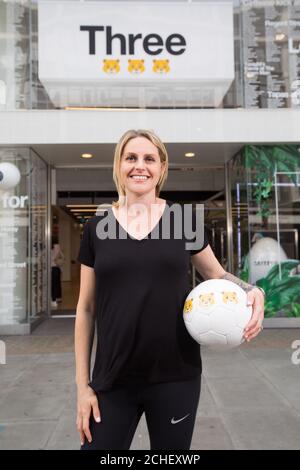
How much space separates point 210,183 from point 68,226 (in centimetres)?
1239

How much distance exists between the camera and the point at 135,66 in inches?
309

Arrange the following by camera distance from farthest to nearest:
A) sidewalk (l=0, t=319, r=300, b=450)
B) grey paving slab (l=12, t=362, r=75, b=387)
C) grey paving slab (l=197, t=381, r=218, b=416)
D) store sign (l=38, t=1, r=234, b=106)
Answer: store sign (l=38, t=1, r=234, b=106)
grey paving slab (l=12, t=362, r=75, b=387)
grey paving slab (l=197, t=381, r=218, b=416)
sidewalk (l=0, t=319, r=300, b=450)

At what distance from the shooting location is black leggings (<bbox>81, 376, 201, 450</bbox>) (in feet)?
5.29

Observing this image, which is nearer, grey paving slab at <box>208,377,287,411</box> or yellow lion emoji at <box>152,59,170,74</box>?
grey paving slab at <box>208,377,287,411</box>

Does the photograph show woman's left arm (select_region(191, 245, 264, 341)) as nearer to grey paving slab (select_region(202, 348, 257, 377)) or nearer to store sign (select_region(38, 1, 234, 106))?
grey paving slab (select_region(202, 348, 257, 377))

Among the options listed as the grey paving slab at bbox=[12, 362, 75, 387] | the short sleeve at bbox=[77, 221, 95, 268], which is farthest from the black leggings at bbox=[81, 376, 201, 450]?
the grey paving slab at bbox=[12, 362, 75, 387]

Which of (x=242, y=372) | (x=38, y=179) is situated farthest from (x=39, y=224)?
(x=242, y=372)

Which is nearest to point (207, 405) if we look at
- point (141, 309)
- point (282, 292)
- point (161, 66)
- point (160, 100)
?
point (141, 309)

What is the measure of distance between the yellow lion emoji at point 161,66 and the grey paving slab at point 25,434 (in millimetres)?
6416

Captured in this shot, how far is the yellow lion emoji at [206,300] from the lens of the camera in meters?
1.64

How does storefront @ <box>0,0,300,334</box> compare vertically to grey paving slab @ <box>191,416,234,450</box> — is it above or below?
above

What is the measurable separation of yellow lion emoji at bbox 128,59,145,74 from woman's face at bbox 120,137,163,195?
674 centimetres

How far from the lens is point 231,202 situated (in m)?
9.60
